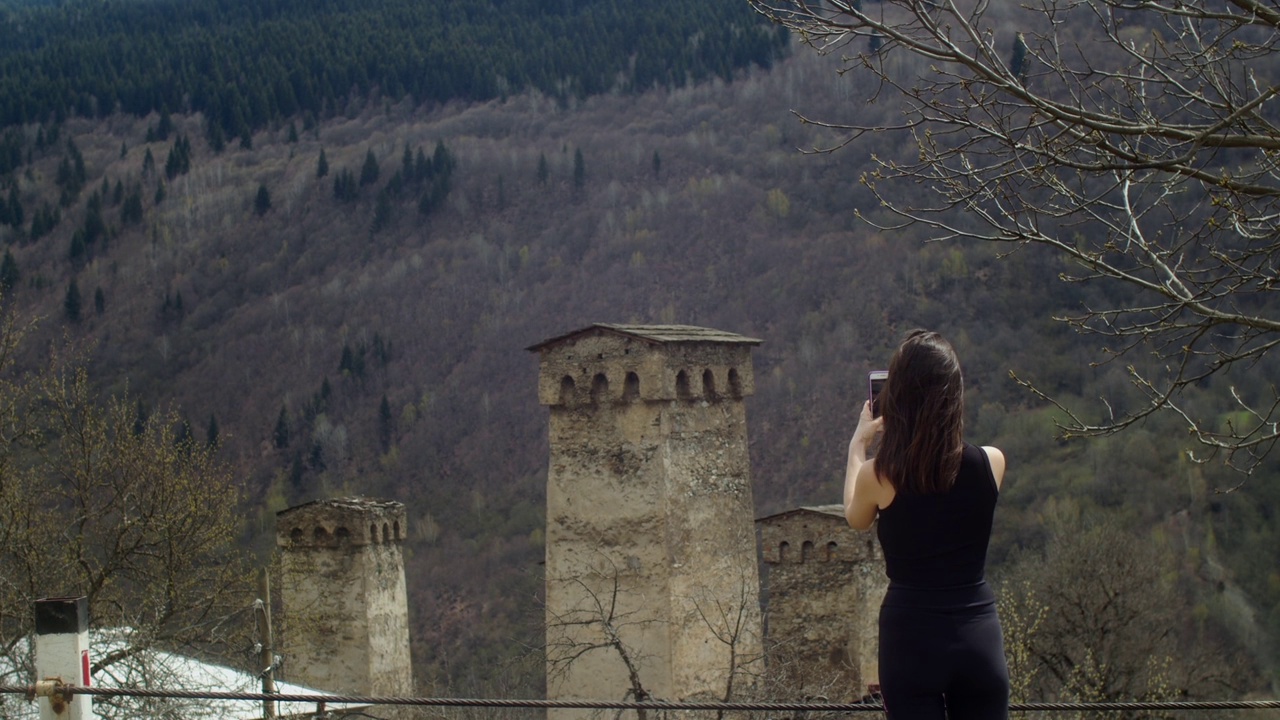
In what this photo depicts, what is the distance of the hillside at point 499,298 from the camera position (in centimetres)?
4247

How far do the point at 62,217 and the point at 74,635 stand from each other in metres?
72.6

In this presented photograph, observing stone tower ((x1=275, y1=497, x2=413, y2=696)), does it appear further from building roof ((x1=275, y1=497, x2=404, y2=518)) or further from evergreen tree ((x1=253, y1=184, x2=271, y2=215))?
evergreen tree ((x1=253, y1=184, x2=271, y2=215))

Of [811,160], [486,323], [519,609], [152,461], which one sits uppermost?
[811,160]

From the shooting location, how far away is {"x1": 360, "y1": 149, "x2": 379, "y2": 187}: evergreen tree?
2832 inches

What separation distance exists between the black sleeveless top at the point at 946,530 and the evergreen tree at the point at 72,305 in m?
66.0

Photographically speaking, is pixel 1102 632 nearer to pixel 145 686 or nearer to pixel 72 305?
pixel 145 686

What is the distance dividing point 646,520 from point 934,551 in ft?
40.3

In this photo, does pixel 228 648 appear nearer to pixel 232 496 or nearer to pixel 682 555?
pixel 232 496

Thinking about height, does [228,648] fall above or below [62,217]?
below

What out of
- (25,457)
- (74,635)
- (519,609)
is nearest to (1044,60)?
(74,635)

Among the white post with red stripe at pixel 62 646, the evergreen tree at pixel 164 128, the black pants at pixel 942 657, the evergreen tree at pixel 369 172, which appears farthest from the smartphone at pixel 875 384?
the evergreen tree at pixel 164 128

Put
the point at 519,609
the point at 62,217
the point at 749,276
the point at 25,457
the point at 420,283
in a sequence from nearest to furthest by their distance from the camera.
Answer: the point at 25,457
the point at 519,609
the point at 749,276
the point at 420,283
the point at 62,217

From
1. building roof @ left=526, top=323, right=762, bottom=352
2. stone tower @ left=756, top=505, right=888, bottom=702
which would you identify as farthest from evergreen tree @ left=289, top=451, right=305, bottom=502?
building roof @ left=526, top=323, right=762, bottom=352

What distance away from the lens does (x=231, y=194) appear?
74.1 meters
